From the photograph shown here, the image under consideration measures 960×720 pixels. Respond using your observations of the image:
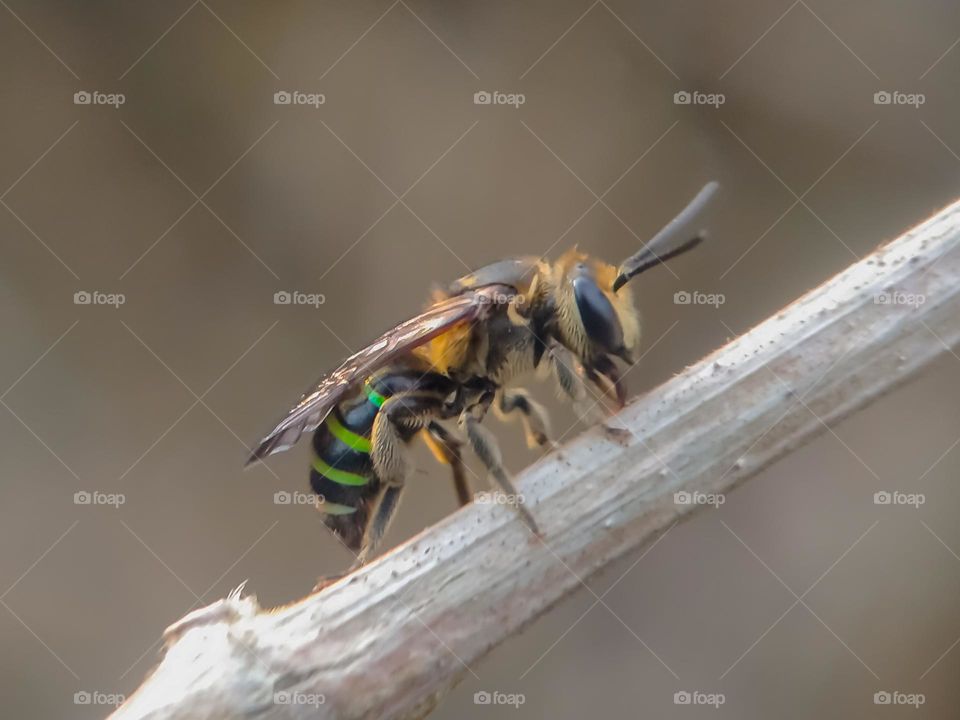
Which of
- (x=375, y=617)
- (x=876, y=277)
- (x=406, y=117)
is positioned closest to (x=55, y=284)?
(x=406, y=117)

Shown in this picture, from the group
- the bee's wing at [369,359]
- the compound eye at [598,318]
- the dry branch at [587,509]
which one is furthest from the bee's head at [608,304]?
the dry branch at [587,509]

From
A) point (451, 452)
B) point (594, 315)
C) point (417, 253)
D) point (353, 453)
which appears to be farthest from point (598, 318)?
point (417, 253)

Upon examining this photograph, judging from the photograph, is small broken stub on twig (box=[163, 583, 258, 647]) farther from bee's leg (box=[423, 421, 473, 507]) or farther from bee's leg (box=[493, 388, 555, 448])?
bee's leg (box=[493, 388, 555, 448])

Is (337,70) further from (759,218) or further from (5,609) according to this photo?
(5,609)

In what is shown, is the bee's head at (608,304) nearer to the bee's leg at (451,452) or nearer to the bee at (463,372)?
the bee at (463,372)

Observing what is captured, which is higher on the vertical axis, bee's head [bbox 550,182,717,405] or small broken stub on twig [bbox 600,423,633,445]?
bee's head [bbox 550,182,717,405]

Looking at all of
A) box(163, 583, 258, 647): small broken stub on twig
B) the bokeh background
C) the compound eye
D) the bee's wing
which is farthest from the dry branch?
the bokeh background
